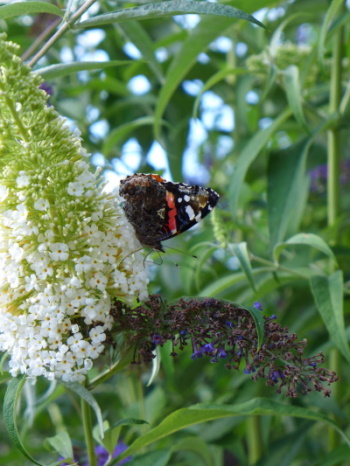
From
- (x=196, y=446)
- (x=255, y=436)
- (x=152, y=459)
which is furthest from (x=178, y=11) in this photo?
(x=255, y=436)

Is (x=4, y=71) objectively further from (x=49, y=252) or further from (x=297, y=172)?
(x=297, y=172)

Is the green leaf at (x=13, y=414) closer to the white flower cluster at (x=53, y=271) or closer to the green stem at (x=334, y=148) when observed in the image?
the white flower cluster at (x=53, y=271)

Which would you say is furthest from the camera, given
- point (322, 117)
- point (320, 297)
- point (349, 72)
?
point (349, 72)

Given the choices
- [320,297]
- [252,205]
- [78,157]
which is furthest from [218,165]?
[78,157]

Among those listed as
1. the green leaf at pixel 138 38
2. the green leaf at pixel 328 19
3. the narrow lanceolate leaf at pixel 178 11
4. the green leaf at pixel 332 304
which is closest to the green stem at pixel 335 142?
the green leaf at pixel 328 19

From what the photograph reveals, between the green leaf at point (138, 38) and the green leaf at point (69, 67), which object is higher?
the green leaf at point (138, 38)

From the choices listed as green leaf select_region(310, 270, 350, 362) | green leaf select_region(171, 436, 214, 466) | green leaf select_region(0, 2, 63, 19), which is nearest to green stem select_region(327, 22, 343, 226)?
green leaf select_region(310, 270, 350, 362)

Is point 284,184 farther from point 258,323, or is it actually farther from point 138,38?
point 258,323
